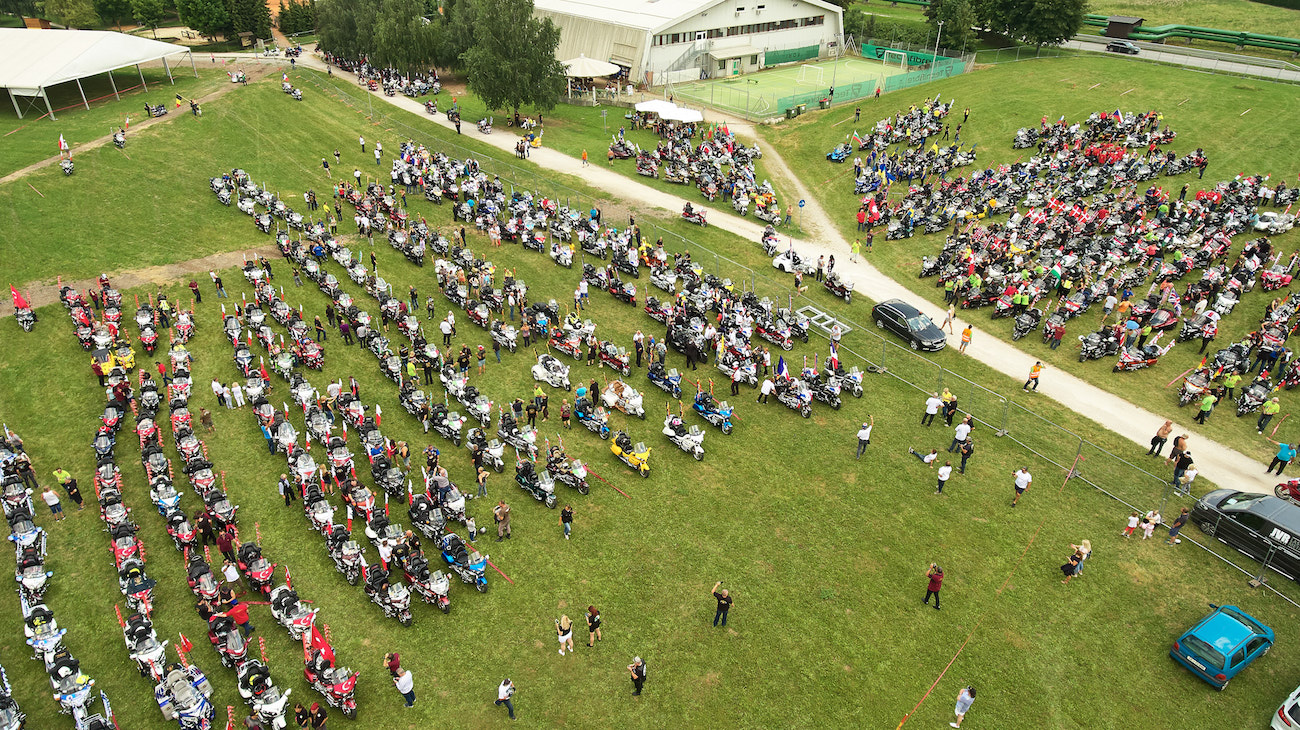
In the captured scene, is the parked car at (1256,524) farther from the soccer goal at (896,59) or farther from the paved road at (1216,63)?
the soccer goal at (896,59)

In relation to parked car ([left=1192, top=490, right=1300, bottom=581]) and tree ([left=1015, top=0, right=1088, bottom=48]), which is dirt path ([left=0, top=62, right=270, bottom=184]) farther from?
tree ([left=1015, top=0, right=1088, bottom=48])

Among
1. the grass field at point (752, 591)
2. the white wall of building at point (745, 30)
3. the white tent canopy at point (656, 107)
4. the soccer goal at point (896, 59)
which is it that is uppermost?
the white wall of building at point (745, 30)

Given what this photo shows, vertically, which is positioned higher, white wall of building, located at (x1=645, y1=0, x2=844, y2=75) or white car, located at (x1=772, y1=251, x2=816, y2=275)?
white wall of building, located at (x1=645, y1=0, x2=844, y2=75)

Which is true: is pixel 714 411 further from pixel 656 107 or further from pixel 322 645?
pixel 656 107

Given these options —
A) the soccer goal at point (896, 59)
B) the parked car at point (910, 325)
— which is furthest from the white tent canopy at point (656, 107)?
the soccer goal at point (896, 59)

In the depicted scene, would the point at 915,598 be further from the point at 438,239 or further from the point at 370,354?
the point at 438,239

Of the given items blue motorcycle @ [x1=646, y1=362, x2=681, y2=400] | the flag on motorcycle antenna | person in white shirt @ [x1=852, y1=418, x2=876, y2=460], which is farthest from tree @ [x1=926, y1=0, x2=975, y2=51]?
the flag on motorcycle antenna
